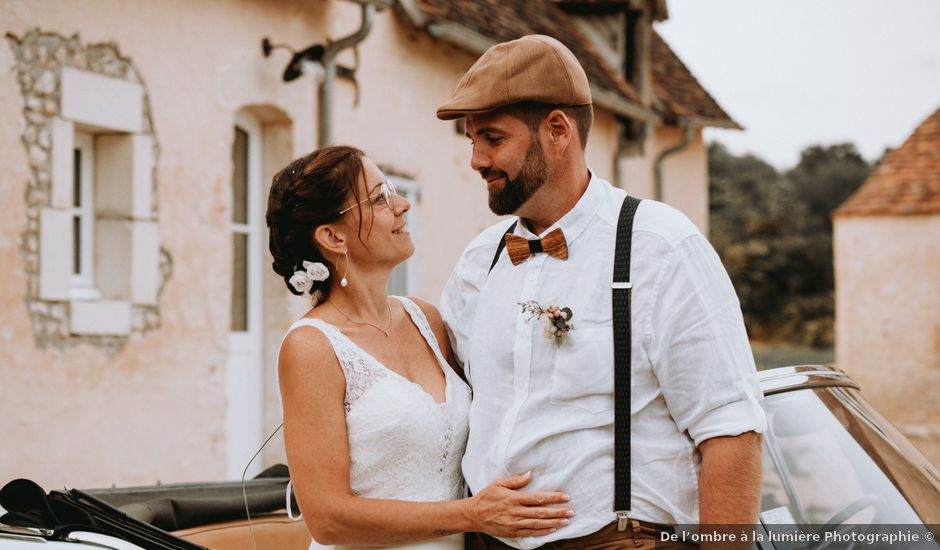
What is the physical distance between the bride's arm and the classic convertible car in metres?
0.33

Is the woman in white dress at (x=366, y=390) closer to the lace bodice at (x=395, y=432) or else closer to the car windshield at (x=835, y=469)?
the lace bodice at (x=395, y=432)

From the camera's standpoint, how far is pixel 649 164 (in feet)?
49.5

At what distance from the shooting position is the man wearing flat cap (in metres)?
2.36

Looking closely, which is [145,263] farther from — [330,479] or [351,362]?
[330,479]

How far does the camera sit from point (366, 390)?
2.76 m

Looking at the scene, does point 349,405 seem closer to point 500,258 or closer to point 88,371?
point 500,258

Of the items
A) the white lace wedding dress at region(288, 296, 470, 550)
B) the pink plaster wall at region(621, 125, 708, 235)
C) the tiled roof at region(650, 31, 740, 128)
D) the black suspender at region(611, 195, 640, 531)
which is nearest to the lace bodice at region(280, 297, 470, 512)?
the white lace wedding dress at region(288, 296, 470, 550)

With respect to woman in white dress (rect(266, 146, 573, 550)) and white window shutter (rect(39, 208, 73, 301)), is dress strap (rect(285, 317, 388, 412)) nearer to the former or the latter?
woman in white dress (rect(266, 146, 573, 550))

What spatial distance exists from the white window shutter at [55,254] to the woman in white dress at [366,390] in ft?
11.1

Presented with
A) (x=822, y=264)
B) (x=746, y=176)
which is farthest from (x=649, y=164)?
(x=746, y=176)

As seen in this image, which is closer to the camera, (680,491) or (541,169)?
(680,491)

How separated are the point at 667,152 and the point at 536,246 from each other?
1279cm

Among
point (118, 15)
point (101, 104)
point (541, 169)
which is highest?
point (118, 15)

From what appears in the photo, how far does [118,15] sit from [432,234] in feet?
12.8
